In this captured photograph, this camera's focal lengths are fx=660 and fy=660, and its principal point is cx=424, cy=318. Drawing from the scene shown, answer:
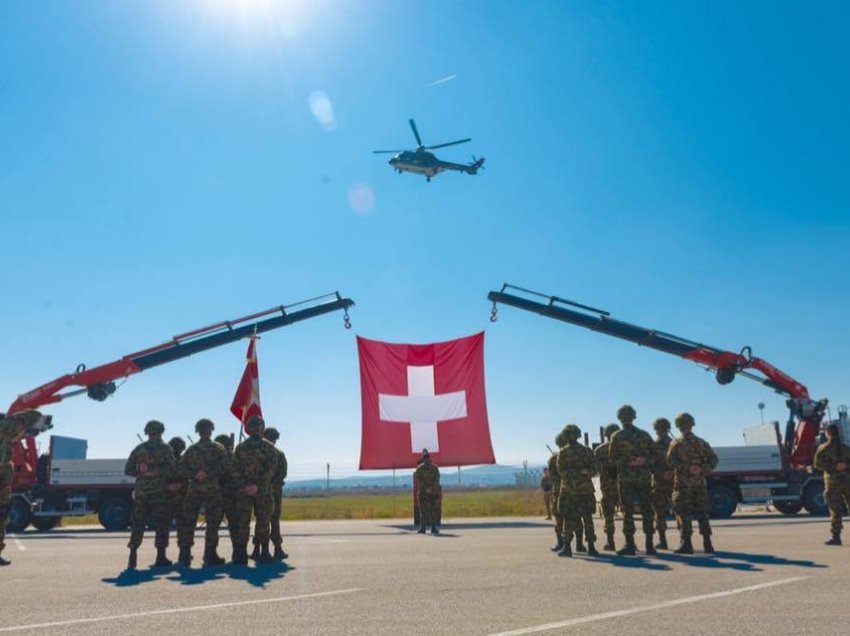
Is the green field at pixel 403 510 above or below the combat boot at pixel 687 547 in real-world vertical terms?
below

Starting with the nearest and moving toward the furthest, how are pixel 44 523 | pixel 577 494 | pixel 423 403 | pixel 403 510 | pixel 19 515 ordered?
pixel 577 494 → pixel 19 515 → pixel 44 523 → pixel 423 403 → pixel 403 510

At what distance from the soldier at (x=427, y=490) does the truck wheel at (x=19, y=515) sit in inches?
445

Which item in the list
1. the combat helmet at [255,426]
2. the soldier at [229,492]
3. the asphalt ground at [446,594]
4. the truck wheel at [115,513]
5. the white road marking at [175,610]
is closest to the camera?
the asphalt ground at [446,594]

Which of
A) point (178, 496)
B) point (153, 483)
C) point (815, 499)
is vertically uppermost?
point (153, 483)

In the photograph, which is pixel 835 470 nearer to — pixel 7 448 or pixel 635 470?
pixel 635 470

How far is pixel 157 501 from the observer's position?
361 inches

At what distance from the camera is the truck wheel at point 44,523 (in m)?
19.2

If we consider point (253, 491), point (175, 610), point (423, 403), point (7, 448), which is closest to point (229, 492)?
point (253, 491)

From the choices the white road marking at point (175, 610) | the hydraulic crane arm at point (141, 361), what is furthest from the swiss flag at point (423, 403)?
the white road marking at point (175, 610)

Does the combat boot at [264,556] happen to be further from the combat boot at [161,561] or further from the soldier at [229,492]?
the combat boot at [161,561]

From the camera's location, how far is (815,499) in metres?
19.4

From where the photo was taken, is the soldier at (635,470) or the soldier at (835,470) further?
the soldier at (835,470)

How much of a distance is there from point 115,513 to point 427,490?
9778mm

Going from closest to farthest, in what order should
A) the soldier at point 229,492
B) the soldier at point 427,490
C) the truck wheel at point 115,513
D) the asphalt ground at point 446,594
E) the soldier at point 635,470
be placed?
the asphalt ground at point 446,594 → the soldier at point 229,492 → the soldier at point 635,470 → the soldier at point 427,490 → the truck wheel at point 115,513
